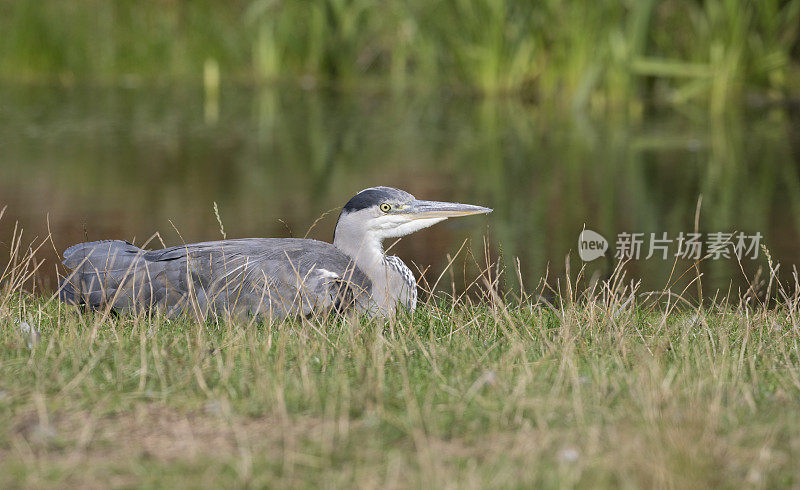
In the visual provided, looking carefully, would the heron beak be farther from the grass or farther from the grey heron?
the grass

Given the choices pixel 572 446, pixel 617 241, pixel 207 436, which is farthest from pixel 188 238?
pixel 572 446

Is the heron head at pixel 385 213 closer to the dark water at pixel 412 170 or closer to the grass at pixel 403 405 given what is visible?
the grass at pixel 403 405

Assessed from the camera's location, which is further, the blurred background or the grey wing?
the blurred background

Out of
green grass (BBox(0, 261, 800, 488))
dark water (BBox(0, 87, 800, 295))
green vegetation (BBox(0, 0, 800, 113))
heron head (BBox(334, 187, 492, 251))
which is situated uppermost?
green vegetation (BBox(0, 0, 800, 113))

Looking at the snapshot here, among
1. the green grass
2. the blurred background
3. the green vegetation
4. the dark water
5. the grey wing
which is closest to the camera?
the green grass

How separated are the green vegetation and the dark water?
0.71 metres

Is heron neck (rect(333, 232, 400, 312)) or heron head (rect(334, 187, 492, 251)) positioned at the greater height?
heron head (rect(334, 187, 492, 251))

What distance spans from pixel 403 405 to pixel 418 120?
11.5m

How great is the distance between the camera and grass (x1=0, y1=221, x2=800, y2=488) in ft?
12.3

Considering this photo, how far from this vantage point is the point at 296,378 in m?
4.71

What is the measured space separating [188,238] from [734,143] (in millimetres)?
7292

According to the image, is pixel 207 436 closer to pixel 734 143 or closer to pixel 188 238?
pixel 188 238

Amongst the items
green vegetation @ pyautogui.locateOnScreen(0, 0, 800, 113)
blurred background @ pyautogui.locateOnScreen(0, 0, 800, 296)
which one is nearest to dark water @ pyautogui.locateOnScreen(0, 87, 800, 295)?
blurred background @ pyautogui.locateOnScreen(0, 0, 800, 296)

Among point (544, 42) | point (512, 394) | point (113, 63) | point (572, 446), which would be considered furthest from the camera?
point (113, 63)
